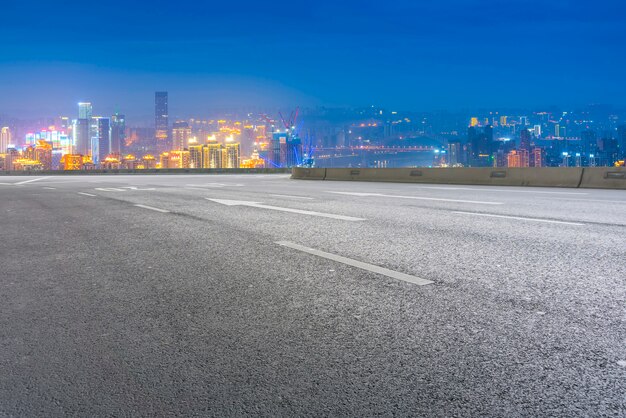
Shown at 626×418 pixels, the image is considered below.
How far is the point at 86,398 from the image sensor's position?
2.41 metres

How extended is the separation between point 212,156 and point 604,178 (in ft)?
315

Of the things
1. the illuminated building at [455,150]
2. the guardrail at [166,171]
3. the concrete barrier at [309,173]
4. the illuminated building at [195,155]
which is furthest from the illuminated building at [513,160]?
the illuminated building at [195,155]

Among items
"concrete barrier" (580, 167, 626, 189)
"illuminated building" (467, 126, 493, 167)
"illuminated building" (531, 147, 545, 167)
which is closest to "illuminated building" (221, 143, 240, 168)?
"illuminated building" (467, 126, 493, 167)

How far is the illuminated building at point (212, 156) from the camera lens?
352ft

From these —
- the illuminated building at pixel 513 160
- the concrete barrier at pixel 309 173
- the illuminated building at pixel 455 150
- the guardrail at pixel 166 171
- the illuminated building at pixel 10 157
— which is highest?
the illuminated building at pixel 10 157

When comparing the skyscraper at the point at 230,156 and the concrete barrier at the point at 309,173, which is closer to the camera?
the concrete barrier at the point at 309,173

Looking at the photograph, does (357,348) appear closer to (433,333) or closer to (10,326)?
(433,333)

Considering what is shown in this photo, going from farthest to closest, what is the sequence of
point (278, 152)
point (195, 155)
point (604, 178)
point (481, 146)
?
point (278, 152) < point (195, 155) < point (481, 146) < point (604, 178)

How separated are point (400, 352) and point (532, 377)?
640mm

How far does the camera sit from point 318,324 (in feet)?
11.0

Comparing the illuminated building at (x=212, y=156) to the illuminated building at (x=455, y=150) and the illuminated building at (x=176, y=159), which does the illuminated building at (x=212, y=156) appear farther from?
the illuminated building at (x=455, y=150)

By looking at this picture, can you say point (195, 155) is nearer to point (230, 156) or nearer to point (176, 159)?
point (230, 156)

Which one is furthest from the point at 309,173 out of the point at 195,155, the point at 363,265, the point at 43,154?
the point at 43,154

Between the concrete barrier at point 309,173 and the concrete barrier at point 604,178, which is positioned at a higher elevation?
the concrete barrier at point 309,173
